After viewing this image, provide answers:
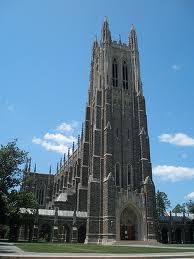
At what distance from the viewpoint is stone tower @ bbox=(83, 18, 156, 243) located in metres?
47.1

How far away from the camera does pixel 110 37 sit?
64.2 m

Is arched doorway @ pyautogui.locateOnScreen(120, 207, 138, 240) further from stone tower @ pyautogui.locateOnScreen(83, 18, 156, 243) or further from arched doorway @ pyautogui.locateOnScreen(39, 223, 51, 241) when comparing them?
arched doorway @ pyautogui.locateOnScreen(39, 223, 51, 241)

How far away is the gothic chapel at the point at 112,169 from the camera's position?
47.4 meters

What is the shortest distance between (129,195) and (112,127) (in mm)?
13204

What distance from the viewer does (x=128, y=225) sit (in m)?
48.8

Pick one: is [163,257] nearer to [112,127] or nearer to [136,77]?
[112,127]

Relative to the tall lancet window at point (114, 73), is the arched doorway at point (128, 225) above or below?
below

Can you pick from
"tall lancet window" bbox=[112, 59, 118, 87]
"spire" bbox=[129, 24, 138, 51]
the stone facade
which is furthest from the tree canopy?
"spire" bbox=[129, 24, 138, 51]

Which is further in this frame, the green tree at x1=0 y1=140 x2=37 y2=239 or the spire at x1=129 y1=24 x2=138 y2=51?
the spire at x1=129 y1=24 x2=138 y2=51

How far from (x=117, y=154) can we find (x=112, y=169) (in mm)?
3640

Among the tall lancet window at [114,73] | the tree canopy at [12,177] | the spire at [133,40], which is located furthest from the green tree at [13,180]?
the spire at [133,40]

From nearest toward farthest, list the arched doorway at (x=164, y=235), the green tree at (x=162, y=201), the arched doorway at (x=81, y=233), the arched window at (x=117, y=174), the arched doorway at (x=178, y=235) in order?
the arched window at (x=117, y=174) → the arched doorway at (x=81, y=233) → the arched doorway at (x=164, y=235) → the arched doorway at (x=178, y=235) → the green tree at (x=162, y=201)

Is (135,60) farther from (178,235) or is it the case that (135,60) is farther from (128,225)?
(178,235)

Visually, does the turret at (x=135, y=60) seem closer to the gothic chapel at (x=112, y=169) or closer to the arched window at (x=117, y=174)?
the gothic chapel at (x=112, y=169)
